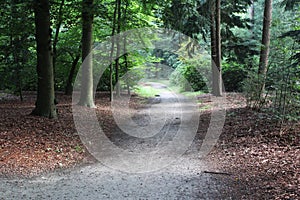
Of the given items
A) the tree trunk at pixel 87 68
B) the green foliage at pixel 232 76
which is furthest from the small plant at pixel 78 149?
the green foliage at pixel 232 76

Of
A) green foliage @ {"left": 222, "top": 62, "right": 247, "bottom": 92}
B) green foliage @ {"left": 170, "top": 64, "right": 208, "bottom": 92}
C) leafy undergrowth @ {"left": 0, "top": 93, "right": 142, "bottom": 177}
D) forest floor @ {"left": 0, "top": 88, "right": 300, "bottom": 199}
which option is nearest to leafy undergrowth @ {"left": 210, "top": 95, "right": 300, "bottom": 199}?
forest floor @ {"left": 0, "top": 88, "right": 300, "bottom": 199}

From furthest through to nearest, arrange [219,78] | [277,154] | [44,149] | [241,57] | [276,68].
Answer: [241,57]
[219,78]
[276,68]
[44,149]
[277,154]

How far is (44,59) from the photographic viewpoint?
9.70 m

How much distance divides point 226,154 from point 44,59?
6387 millimetres

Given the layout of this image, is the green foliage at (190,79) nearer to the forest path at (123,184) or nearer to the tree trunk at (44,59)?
the tree trunk at (44,59)

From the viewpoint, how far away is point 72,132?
9.18 metres

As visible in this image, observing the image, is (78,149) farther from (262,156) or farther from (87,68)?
(87,68)

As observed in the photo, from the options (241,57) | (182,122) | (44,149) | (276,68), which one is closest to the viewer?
(44,149)

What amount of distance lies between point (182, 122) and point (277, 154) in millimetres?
5587

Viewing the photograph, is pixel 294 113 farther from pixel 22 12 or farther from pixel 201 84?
pixel 201 84

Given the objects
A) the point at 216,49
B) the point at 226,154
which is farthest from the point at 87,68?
the point at 226,154

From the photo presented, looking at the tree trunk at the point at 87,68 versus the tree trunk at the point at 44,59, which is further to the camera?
the tree trunk at the point at 87,68

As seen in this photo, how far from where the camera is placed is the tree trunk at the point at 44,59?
9.58 m

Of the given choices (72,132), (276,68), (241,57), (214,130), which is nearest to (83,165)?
(72,132)
